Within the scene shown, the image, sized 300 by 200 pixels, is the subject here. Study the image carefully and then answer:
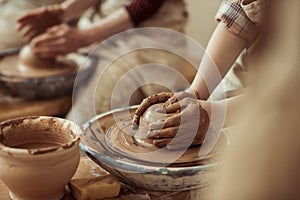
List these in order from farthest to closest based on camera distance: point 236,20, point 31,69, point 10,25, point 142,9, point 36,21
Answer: point 10,25
point 36,21
point 142,9
point 31,69
point 236,20

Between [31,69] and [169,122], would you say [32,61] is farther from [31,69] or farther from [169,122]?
[169,122]

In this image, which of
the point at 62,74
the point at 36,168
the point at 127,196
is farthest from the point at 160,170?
the point at 62,74

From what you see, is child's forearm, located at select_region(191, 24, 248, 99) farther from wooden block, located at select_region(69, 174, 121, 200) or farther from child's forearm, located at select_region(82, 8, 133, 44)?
child's forearm, located at select_region(82, 8, 133, 44)

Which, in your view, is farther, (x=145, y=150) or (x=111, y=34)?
(x=111, y=34)

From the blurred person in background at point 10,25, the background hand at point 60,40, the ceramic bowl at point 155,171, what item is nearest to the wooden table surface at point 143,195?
the ceramic bowl at point 155,171

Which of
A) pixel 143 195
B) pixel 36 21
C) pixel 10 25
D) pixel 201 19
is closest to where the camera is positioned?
pixel 143 195

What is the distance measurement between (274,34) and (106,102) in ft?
5.89

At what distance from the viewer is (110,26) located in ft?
7.83

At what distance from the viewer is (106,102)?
2217 millimetres

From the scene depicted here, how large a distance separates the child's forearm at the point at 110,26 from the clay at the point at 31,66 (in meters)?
0.22

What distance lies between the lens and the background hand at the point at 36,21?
2438 millimetres

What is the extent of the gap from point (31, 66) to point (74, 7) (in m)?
0.54

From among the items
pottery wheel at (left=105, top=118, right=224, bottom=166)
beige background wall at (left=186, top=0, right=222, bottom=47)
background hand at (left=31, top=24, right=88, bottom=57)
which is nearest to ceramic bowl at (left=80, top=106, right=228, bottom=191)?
pottery wheel at (left=105, top=118, right=224, bottom=166)

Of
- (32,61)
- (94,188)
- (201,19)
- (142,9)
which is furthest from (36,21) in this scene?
(94,188)
